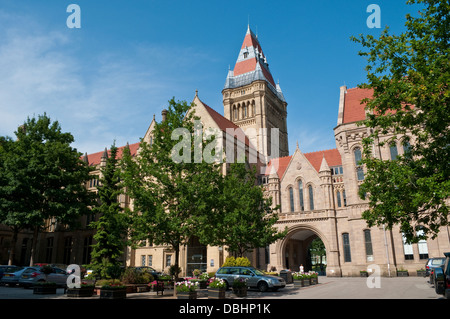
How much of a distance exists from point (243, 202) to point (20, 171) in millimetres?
25331

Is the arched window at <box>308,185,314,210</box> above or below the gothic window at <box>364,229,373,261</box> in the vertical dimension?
above

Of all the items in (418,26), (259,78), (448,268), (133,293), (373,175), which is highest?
(259,78)

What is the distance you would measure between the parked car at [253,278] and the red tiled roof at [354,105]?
24.3 meters

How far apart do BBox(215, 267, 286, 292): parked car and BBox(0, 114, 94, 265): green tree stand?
2428 cm

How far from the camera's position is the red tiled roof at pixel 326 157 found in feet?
145

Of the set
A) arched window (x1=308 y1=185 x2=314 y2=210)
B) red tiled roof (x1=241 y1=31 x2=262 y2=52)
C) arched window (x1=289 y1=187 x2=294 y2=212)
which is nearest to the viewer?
arched window (x1=308 y1=185 x2=314 y2=210)

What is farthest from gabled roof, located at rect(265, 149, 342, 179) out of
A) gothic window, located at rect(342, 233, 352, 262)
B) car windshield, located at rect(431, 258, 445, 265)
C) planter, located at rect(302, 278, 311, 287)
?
planter, located at rect(302, 278, 311, 287)

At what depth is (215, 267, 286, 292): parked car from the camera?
20.9m

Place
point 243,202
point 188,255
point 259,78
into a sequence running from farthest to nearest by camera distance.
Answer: point 259,78 → point 188,255 → point 243,202

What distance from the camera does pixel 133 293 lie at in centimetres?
2033

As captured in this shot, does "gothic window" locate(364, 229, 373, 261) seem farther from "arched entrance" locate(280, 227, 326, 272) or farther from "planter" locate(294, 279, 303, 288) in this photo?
"planter" locate(294, 279, 303, 288)

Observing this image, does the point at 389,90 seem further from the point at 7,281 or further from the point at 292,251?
the point at 292,251

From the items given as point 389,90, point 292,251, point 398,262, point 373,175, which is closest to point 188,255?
point 292,251

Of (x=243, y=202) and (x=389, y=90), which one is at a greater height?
(x=389, y=90)
